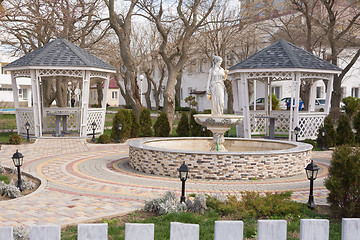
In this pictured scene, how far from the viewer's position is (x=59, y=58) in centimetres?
1997

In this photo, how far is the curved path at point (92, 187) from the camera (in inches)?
266

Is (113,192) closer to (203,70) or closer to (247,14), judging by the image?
(247,14)

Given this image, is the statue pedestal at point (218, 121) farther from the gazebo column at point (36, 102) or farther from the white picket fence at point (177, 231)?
the gazebo column at point (36, 102)

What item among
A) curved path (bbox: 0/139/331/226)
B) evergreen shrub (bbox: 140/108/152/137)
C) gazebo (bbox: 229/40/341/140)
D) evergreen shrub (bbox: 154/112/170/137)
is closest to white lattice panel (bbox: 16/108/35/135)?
curved path (bbox: 0/139/331/226)

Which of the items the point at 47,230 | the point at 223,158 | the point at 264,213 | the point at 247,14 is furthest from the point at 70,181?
the point at 247,14

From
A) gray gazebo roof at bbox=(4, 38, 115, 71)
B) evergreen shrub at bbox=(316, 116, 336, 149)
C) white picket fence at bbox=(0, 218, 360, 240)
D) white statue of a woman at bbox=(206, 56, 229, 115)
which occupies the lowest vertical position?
evergreen shrub at bbox=(316, 116, 336, 149)

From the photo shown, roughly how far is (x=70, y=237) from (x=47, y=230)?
98.1 inches

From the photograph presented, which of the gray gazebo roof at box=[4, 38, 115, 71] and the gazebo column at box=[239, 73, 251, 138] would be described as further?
the gray gazebo roof at box=[4, 38, 115, 71]

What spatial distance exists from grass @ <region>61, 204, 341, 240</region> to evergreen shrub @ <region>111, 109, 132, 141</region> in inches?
489

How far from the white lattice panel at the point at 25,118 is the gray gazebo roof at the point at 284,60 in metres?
10.2

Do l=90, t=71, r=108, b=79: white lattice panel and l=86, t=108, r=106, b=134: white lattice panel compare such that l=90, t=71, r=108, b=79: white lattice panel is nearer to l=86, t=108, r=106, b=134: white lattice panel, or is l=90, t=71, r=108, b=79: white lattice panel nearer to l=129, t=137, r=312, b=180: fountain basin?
l=86, t=108, r=106, b=134: white lattice panel

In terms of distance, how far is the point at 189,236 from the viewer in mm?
2996

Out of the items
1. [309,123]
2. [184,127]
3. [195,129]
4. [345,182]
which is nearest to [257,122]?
[309,123]

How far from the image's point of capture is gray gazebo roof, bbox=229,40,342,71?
725 inches
